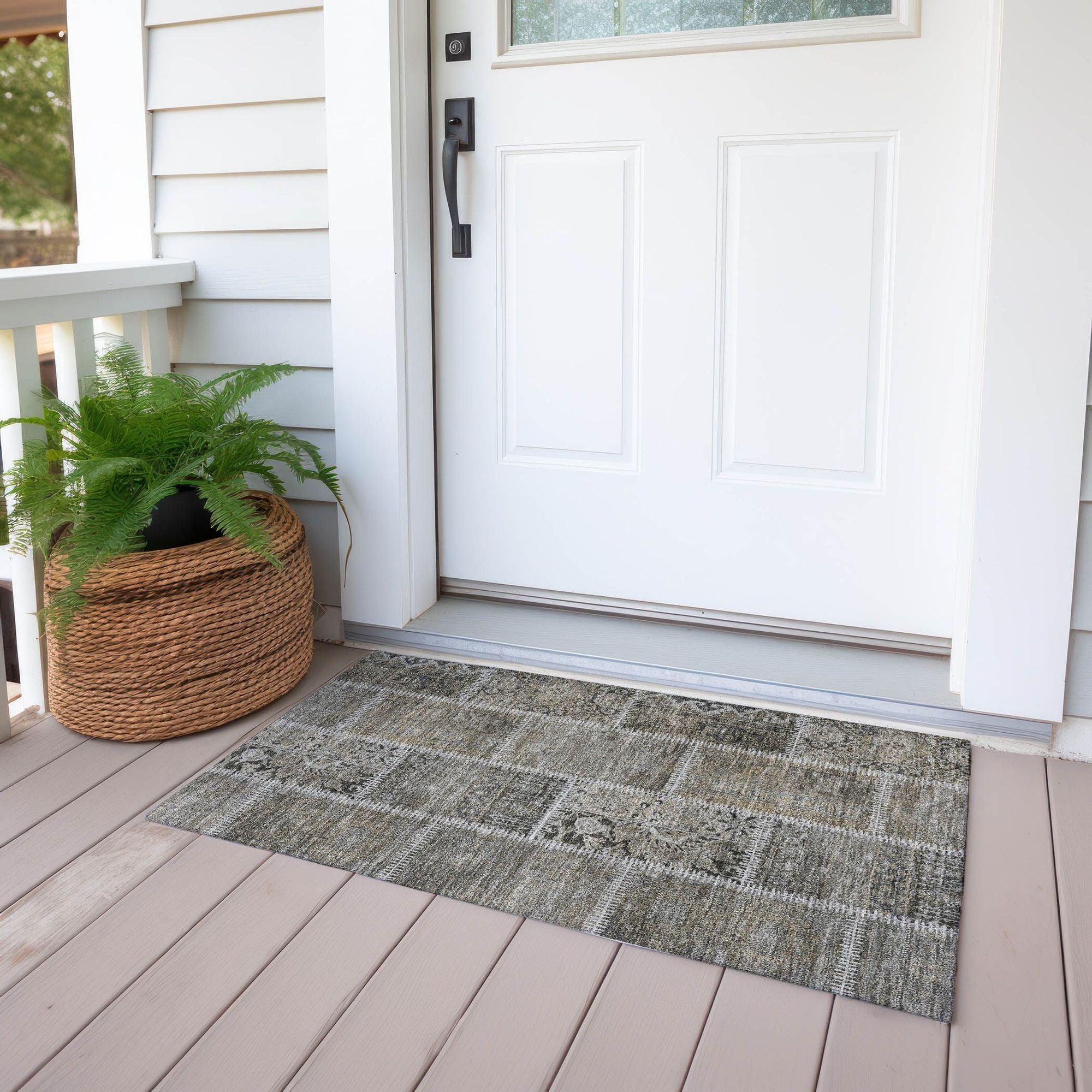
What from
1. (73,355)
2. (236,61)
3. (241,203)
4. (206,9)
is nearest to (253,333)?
(241,203)

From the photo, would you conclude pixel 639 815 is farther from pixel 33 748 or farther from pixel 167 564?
pixel 33 748

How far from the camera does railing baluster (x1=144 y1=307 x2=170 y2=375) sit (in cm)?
225

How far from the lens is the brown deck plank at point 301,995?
3.63ft

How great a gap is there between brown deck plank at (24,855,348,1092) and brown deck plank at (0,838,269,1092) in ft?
0.05

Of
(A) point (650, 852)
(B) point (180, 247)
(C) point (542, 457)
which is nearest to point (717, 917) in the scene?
(A) point (650, 852)

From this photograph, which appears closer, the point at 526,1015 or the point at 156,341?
the point at 526,1015

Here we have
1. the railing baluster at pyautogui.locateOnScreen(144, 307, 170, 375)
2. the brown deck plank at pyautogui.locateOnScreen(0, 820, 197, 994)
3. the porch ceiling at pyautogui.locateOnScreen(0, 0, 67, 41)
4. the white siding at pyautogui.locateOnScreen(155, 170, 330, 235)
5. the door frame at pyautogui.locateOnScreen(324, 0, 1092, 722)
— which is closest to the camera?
the brown deck plank at pyautogui.locateOnScreen(0, 820, 197, 994)

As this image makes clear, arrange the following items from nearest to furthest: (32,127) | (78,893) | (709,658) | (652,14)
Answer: (78,893) → (652,14) → (709,658) → (32,127)

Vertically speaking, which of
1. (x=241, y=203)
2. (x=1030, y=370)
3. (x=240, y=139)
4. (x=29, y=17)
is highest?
(x=29, y=17)

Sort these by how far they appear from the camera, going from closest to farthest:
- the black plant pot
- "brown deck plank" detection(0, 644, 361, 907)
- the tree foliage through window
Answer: "brown deck plank" detection(0, 644, 361, 907), the black plant pot, the tree foliage through window

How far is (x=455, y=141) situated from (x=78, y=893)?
1471 mm

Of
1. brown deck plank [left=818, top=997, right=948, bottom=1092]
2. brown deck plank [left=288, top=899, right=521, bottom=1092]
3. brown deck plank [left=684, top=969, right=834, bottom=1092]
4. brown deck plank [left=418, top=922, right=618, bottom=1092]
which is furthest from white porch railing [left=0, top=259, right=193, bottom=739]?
brown deck plank [left=818, top=997, right=948, bottom=1092]

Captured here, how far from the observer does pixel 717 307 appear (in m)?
1.99

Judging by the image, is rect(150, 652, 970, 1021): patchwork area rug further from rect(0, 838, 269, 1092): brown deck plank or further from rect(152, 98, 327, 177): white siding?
rect(152, 98, 327, 177): white siding
